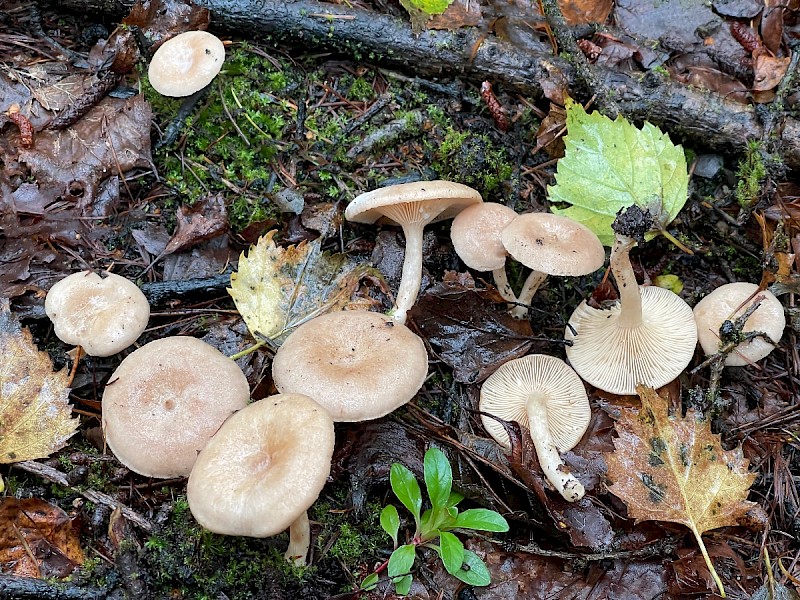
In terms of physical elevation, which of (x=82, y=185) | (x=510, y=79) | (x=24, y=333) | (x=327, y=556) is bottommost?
(x=327, y=556)

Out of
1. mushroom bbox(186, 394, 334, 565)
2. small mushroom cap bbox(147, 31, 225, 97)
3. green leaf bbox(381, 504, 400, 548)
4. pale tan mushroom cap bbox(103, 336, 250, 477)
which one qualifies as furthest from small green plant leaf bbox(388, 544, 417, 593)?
small mushroom cap bbox(147, 31, 225, 97)

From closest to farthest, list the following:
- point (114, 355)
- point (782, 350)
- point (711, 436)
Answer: point (711, 436) < point (114, 355) < point (782, 350)

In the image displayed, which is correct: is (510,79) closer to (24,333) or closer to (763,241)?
(763,241)

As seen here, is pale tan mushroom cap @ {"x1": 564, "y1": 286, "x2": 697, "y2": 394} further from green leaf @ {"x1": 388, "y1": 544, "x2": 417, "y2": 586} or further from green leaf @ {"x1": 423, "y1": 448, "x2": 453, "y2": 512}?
green leaf @ {"x1": 388, "y1": 544, "x2": 417, "y2": 586}

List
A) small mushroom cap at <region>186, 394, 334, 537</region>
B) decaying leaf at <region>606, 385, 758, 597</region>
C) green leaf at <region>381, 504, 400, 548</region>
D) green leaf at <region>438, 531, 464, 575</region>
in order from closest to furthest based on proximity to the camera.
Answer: small mushroom cap at <region>186, 394, 334, 537</region>, green leaf at <region>438, 531, 464, 575</region>, green leaf at <region>381, 504, 400, 548</region>, decaying leaf at <region>606, 385, 758, 597</region>

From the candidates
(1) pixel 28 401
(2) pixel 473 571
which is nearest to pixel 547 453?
(2) pixel 473 571

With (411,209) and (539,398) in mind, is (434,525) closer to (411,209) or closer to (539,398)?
(539,398)

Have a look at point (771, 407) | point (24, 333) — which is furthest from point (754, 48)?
point (24, 333)
